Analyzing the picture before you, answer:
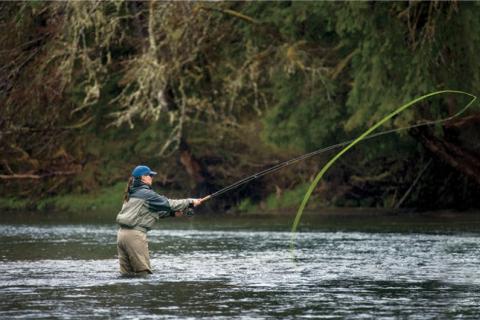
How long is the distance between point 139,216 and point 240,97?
21.5 m

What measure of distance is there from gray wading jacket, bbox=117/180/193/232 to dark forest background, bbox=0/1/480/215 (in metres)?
12.5

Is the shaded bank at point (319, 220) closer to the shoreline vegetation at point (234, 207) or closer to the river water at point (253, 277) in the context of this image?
the shoreline vegetation at point (234, 207)

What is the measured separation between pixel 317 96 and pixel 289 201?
6.04m

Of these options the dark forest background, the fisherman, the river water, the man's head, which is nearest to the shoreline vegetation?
the dark forest background

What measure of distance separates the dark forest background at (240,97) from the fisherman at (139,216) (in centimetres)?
1247

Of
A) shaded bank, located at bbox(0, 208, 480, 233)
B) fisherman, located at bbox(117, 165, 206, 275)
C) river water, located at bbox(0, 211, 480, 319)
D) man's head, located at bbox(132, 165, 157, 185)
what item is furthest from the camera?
shaded bank, located at bbox(0, 208, 480, 233)

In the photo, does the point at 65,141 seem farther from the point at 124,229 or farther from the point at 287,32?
the point at 124,229

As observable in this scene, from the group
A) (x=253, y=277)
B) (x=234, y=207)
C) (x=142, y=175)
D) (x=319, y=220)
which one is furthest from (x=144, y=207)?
(x=234, y=207)

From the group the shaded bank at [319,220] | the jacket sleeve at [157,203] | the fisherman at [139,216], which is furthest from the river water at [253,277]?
the shaded bank at [319,220]

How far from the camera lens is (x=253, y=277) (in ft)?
55.2

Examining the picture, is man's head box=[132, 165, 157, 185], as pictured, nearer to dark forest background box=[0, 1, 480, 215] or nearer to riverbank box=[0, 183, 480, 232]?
riverbank box=[0, 183, 480, 232]

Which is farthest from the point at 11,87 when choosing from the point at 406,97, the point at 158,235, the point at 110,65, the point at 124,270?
the point at 124,270

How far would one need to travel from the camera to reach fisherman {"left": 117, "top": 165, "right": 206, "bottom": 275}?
16656 millimetres

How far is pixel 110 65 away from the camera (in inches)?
1555
